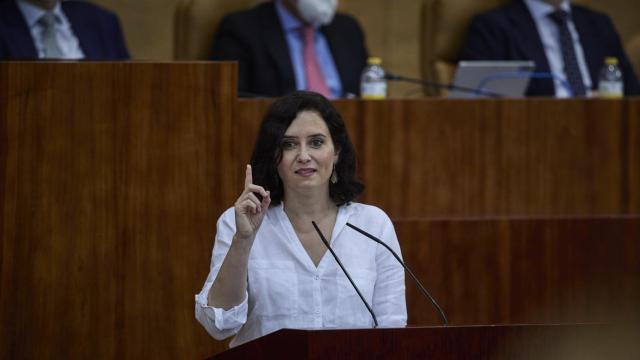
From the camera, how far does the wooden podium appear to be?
6.27 feet

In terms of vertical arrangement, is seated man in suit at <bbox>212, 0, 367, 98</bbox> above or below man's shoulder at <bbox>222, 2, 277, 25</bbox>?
below

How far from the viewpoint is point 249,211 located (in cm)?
231

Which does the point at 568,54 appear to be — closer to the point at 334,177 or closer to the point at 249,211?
the point at 334,177

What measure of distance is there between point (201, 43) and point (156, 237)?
142 centimetres

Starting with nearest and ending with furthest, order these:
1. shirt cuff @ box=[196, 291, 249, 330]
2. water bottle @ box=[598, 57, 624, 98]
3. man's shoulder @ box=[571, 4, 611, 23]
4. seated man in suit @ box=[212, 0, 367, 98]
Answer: shirt cuff @ box=[196, 291, 249, 330] < water bottle @ box=[598, 57, 624, 98] < seated man in suit @ box=[212, 0, 367, 98] < man's shoulder @ box=[571, 4, 611, 23]

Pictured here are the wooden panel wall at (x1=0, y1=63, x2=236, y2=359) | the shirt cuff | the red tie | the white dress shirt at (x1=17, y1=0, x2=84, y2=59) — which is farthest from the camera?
the red tie

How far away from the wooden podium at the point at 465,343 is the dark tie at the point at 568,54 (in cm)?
285

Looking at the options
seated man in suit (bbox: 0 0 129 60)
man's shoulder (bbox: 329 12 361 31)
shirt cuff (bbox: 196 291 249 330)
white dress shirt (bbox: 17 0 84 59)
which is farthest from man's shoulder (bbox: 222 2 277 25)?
shirt cuff (bbox: 196 291 249 330)

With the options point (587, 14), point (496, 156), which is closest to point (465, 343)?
point (496, 156)

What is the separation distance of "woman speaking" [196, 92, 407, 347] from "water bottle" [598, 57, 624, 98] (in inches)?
70.8

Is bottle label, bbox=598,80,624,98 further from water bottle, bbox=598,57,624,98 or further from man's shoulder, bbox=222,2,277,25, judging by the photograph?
man's shoulder, bbox=222,2,277,25

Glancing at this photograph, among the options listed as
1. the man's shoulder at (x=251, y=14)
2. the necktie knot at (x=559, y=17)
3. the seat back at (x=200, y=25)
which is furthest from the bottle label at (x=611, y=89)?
the seat back at (x=200, y=25)

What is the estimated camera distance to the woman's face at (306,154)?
259cm

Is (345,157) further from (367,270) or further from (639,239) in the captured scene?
(639,239)
